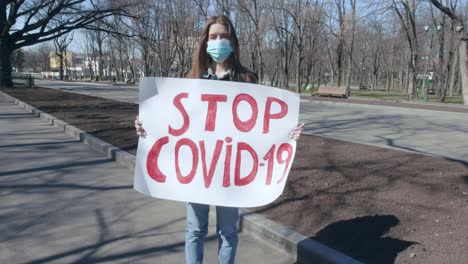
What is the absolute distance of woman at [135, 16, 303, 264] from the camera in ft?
8.64

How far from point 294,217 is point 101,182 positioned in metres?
3.16

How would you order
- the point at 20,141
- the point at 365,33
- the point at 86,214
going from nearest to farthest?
the point at 86,214
the point at 20,141
the point at 365,33

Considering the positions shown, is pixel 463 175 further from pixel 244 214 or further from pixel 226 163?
pixel 226 163

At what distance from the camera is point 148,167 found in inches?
107

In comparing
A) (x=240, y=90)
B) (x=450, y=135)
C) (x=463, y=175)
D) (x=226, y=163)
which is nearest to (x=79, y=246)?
(x=226, y=163)

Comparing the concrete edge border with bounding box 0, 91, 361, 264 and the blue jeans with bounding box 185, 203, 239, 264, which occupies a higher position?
the blue jeans with bounding box 185, 203, 239, 264

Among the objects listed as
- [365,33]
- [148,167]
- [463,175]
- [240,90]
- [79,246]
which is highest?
[365,33]

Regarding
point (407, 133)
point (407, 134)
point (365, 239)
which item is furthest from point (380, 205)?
point (407, 133)

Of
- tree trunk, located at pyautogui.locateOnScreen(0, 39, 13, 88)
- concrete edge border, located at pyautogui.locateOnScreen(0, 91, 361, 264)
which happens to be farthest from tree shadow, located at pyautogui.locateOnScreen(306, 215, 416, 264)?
tree trunk, located at pyautogui.locateOnScreen(0, 39, 13, 88)

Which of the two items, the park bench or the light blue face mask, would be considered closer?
the light blue face mask

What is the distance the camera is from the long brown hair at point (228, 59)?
2.66 meters

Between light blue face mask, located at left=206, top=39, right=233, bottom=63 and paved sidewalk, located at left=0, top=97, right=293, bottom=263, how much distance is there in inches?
73.6

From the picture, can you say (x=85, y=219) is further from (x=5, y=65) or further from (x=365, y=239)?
(x=5, y=65)

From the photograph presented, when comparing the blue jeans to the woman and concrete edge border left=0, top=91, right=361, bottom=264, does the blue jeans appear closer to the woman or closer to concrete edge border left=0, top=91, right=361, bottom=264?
the woman
